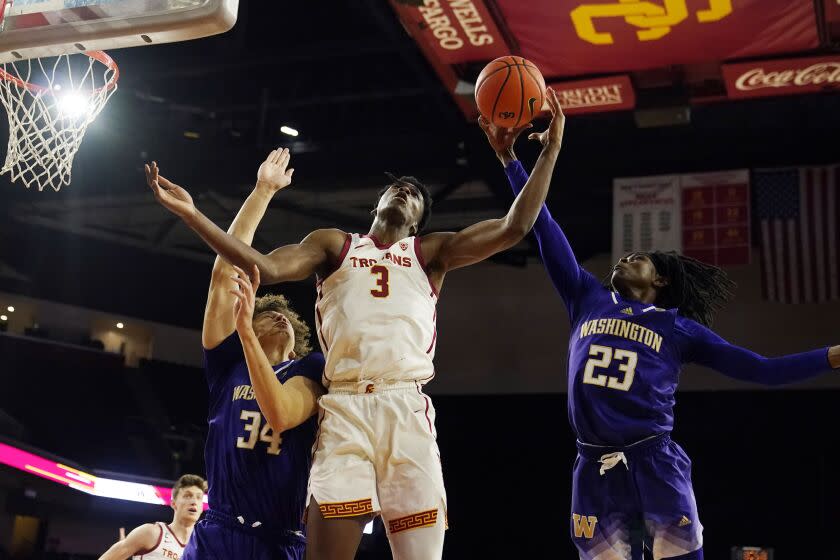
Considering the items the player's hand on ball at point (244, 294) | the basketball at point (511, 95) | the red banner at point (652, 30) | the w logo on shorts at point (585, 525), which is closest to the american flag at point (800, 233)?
the red banner at point (652, 30)

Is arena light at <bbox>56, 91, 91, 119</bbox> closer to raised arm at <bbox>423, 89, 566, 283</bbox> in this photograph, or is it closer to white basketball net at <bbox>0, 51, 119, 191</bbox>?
white basketball net at <bbox>0, 51, 119, 191</bbox>

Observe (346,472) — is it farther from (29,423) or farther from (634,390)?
(29,423)

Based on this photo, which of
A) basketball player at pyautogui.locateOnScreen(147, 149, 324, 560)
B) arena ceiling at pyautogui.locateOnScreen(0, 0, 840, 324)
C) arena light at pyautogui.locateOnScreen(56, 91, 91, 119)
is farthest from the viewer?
arena ceiling at pyautogui.locateOnScreen(0, 0, 840, 324)

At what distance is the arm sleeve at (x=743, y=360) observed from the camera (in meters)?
4.04

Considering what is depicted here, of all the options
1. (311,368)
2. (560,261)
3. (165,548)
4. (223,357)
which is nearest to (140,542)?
(165,548)

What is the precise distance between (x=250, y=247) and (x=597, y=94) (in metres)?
5.79

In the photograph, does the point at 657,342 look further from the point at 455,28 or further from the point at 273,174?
the point at 455,28

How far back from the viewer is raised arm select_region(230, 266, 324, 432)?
3.30 metres

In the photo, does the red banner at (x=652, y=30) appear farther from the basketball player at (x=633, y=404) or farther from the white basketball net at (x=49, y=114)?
the basketball player at (x=633, y=404)

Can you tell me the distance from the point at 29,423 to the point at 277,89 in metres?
6.64

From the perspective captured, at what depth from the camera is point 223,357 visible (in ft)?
13.6

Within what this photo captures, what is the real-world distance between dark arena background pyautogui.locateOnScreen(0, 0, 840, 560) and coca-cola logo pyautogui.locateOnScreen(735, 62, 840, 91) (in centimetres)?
2

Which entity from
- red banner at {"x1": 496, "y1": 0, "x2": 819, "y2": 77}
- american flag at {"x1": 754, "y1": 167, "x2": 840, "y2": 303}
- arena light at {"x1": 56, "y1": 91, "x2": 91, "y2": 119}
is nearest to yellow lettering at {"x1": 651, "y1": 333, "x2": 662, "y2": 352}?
Result: arena light at {"x1": 56, "y1": 91, "x2": 91, "y2": 119}

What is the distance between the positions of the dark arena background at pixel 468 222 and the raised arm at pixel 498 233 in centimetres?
412
